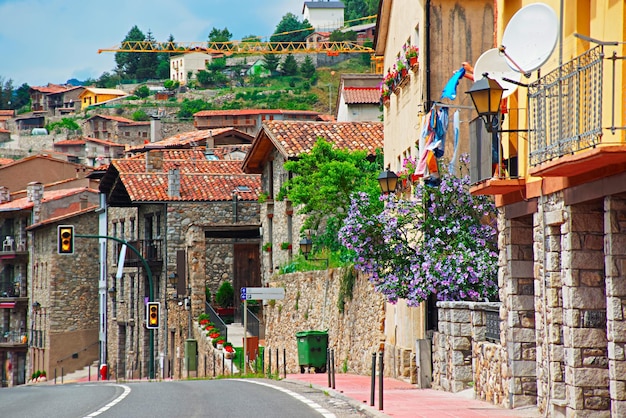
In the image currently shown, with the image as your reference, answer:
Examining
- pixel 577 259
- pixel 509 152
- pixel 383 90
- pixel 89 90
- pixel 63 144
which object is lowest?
pixel 577 259

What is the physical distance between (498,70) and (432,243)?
5500mm

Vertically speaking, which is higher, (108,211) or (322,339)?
(108,211)

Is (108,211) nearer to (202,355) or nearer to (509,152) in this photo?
(202,355)

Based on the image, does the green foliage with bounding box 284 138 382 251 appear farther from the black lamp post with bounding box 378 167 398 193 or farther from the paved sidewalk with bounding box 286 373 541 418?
the paved sidewalk with bounding box 286 373 541 418

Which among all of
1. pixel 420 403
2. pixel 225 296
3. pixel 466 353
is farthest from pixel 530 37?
pixel 225 296

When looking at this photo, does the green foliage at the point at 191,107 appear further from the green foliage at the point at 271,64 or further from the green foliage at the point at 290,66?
the green foliage at the point at 271,64

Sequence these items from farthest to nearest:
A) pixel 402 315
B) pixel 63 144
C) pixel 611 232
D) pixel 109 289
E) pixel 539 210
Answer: pixel 63 144 → pixel 109 289 → pixel 402 315 → pixel 539 210 → pixel 611 232

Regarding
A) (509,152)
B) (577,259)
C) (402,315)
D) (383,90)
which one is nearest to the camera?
(577,259)

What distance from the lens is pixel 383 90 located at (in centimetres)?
3045

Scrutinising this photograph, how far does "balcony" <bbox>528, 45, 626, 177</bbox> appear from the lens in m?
11.8

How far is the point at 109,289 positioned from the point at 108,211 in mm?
4034

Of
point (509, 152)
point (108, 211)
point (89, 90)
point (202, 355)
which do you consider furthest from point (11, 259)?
point (89, 90)

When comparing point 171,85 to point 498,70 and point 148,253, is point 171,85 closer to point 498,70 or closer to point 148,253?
point 148,253

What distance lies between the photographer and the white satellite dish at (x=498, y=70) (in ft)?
54.1
